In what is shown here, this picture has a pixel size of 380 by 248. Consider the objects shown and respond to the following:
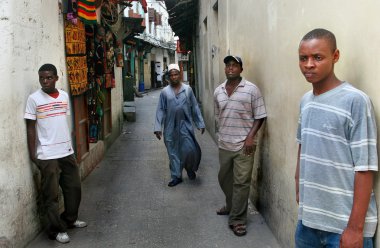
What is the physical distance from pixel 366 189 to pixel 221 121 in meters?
2.67

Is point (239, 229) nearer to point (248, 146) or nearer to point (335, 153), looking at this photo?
point (248, 146)

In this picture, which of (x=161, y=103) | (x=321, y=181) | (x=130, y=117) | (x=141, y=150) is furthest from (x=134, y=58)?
(x=321, y=181)

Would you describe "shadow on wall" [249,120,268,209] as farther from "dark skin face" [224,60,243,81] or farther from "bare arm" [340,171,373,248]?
"bare arm" [340,171,373,248]

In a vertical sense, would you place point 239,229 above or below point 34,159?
below

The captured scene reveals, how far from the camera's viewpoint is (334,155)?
6.73ft

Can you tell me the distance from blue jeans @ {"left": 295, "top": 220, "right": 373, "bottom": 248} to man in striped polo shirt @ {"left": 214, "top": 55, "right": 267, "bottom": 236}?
78.2 inches

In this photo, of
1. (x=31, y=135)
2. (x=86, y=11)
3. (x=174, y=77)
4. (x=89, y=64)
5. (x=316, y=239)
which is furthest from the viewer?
(x=89, y=64)

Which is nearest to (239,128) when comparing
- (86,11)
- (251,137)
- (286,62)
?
(251,137)

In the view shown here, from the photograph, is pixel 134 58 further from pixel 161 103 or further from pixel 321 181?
pixel 321 181

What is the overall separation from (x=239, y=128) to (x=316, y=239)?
2.20 metres

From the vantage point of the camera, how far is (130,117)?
44.2 ft

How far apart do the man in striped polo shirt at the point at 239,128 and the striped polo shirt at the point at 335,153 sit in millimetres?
2061

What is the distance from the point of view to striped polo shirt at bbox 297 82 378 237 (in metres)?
1.92

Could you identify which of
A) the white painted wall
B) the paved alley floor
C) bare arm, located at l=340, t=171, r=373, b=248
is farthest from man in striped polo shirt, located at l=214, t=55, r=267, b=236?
bare arm, located at l=340, t=171, r=373, b=248
